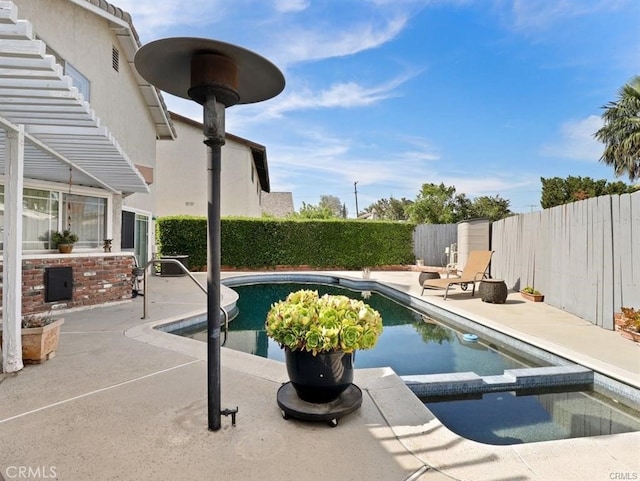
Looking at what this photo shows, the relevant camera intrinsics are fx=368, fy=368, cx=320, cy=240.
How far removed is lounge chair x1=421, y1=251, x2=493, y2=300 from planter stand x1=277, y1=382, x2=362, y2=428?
6.80m

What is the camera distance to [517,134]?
19.2 meters

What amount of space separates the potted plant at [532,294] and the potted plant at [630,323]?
2777 mm

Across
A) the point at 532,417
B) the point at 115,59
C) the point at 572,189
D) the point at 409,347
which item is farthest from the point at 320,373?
the point at 572,189

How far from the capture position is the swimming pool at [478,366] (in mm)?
3406

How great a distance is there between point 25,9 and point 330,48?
657 centimetres

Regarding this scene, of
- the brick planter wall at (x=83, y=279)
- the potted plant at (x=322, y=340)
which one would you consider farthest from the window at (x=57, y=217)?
the potted plant at (x=322, y=340)

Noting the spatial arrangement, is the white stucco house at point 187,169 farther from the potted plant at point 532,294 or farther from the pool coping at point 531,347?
the potted plant at point 532,294

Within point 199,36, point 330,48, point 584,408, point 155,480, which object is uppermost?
point 330,48

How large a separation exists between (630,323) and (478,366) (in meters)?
2.21

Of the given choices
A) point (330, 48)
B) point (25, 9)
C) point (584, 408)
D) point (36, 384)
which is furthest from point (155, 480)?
point (330, 48)

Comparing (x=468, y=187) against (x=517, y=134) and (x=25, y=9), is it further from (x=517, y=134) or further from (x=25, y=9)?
(x=25, y=9)

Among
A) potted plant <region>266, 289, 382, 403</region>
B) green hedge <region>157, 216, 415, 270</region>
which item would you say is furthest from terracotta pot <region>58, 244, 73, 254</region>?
green hedge <region>157, 216, 415, 270</region>

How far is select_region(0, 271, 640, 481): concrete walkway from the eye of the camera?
218cm

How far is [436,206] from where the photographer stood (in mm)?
24531
